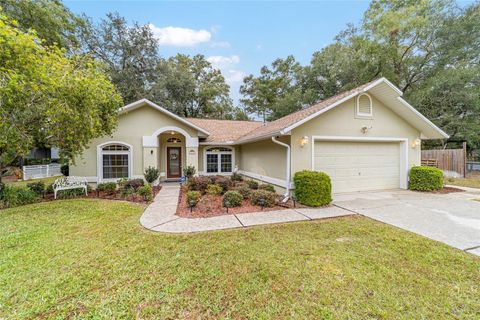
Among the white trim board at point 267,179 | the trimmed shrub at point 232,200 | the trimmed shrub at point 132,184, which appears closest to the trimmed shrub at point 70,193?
the trimmed shrub at point 132,184

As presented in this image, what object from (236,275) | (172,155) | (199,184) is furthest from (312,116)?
(172,155)

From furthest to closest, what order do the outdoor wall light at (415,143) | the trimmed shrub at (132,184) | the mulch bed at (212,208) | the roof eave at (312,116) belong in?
the outdoor wall light at (415,143)
the trimmed shrub at (132,184)
the roof eave at (312,116)
the mulch bed at (212,208)

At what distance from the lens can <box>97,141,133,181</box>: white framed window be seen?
1045cm

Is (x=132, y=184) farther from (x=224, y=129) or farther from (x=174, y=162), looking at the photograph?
(x=224, y=129)

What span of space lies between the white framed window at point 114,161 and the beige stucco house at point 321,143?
0.04m

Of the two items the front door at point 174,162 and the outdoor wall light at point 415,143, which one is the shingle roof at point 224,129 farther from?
the outdoor wall light at point 415,143

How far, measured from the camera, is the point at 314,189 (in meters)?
7.07

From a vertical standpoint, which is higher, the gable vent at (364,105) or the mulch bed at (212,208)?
the gable vent at (364,105)

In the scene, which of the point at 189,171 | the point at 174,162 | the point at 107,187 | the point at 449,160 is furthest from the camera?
the point at 449,160

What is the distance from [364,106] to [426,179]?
4.47 meters

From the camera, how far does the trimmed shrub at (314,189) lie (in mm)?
7066

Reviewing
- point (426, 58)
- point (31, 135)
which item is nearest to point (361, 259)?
point (31, 135)

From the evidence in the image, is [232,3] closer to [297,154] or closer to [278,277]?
[297,154]

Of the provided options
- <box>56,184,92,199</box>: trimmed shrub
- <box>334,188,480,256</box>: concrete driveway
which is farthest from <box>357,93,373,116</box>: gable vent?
<box>56,184,92,199</box>: trimmed shrub
